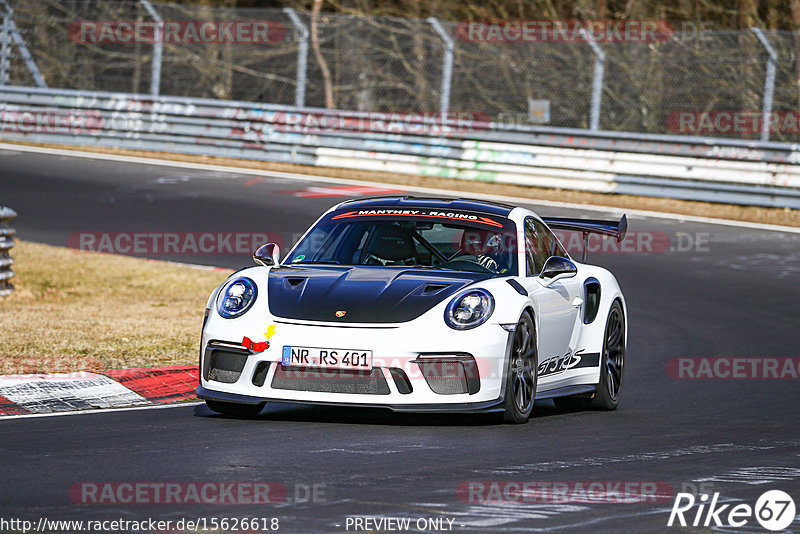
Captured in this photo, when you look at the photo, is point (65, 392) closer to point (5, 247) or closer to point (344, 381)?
point (344, 381)

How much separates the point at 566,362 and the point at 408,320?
1709 mm

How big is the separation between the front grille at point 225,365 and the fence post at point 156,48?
57.4 ft

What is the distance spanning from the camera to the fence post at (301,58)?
76.2 feet

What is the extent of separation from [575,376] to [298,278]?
77.5 inches

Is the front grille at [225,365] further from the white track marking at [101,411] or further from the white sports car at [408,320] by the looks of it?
the white track marking at [101,411]

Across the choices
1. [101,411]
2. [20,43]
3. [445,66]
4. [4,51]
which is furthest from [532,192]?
[101,411]

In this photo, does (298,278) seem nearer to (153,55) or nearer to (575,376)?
(575,376)

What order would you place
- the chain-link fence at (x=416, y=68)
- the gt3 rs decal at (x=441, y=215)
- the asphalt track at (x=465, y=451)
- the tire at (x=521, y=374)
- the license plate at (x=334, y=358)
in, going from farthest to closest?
the chain-link fence at (x=416, y=68) < the gt3 rs decal at (x=441, y=215) < the tire at (x=521, y=374) < the license plate at (x=334, y=358) < the asphalt track at (x=465, y=451)

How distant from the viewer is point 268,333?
7.14 m

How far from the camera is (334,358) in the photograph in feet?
22.9

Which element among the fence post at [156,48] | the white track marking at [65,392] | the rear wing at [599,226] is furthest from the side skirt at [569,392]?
the fence post at [156,48]

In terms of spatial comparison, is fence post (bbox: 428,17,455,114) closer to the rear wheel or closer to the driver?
the rear wheel

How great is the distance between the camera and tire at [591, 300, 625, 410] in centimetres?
875

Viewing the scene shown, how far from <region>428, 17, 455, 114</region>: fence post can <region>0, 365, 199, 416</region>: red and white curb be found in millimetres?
14240
